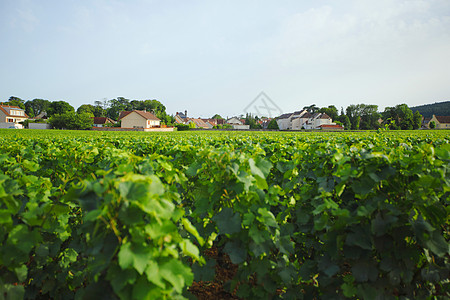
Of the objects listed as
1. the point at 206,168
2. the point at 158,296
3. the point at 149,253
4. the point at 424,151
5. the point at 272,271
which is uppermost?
the point at 424,151

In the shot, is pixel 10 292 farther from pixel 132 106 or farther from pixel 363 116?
pixel 132 106

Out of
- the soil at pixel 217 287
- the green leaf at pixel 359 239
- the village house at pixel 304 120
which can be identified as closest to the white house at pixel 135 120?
the village house at pixel 304 120

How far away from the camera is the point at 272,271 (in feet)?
8.21

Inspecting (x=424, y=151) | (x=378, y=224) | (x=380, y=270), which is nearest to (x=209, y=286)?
(x=380, y=270)

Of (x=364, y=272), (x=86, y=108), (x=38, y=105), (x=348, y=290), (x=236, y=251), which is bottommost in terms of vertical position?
(x=348, y=290)

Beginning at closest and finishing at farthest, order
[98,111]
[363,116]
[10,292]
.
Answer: [10,292] < [363,116] < [98,111]

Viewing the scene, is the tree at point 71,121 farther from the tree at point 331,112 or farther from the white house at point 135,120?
the tree at point 331,112

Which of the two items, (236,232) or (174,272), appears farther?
(236,232)

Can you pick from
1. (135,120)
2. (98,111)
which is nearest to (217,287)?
(135,120)

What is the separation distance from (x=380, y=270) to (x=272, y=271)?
1003 mm

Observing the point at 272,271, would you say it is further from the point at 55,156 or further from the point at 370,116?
the point at 370,116

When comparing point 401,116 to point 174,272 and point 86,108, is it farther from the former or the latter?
point 86,108

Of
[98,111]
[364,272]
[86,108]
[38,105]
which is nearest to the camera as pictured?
[364,272]

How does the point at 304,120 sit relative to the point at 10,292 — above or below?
above
